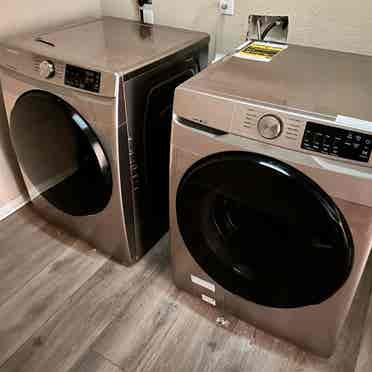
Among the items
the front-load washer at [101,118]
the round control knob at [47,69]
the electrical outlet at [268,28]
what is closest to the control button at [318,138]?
the front-load washer at [101,118]

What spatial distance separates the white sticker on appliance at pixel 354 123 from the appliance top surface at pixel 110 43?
0.63m

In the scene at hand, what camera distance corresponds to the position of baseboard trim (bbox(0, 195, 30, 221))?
179 cm

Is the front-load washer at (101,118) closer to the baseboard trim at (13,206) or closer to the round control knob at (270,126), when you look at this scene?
the baseboard trim at (13,206)

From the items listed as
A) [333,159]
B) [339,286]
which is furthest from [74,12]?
[339,286]

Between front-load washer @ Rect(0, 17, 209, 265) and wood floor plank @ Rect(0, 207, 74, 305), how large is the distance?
12cm

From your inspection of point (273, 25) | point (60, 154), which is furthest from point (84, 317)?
point (273, 25)

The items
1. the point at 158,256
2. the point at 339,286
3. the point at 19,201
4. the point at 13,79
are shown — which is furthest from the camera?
the point at 19,201

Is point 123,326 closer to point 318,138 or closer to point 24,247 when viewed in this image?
point 24,247

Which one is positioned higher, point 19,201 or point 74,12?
point 74,12

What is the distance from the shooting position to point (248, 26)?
1.49 meters

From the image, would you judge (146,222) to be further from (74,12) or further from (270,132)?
(74,12)

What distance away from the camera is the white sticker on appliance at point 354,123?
2.71 feet

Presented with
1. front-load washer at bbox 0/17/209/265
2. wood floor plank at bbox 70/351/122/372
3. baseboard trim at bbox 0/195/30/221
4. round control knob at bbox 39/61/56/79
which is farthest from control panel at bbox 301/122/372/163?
baseboard trim at bbox 0/195/30/221

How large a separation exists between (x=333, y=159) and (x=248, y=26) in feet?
2.81
